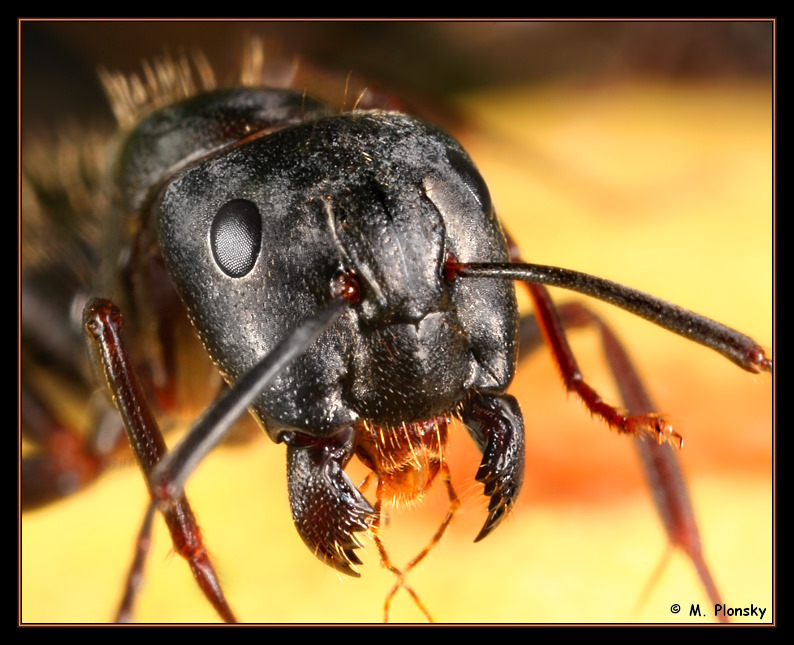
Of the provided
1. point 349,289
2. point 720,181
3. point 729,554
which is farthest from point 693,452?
point 720,181

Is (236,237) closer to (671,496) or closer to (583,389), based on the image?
(583,389)

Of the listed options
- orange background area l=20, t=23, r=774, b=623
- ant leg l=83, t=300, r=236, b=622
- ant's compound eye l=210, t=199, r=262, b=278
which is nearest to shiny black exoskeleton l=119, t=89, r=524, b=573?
ant's compound eye l=210, t=199, r=262, b=278

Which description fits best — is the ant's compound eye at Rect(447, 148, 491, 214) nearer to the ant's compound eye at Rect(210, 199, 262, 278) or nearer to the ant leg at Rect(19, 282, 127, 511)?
the ant's compound eye at Rect(210, 199, 262, 278)

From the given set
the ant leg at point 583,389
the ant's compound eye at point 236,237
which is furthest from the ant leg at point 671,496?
the ant's compound eye at point 236,237

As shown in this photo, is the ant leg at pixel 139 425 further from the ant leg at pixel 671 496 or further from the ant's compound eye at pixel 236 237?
the ant leg at pixel 671 496

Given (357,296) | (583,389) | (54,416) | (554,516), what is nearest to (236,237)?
(357,296)
